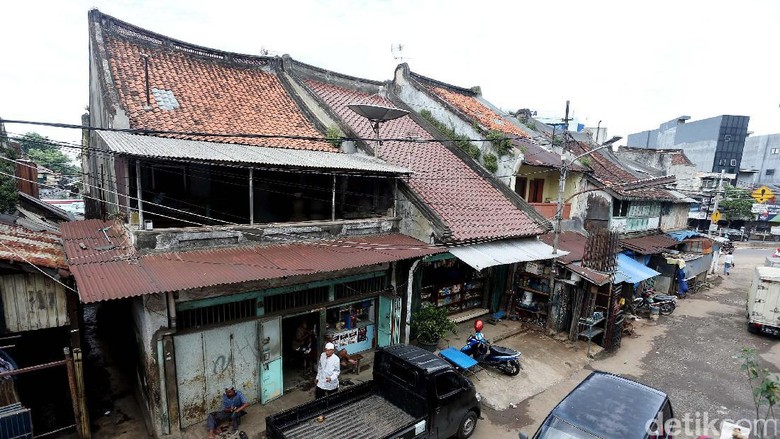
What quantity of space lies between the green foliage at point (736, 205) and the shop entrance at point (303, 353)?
167ft

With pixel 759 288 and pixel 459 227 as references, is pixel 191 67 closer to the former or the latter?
pixel 459 227

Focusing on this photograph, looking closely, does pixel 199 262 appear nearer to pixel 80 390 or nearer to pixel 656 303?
pixel 80 390

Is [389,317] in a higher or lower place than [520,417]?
higher

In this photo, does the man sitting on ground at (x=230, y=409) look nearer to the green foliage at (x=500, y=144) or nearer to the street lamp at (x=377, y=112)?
the street lamp at (x=377, y=112)

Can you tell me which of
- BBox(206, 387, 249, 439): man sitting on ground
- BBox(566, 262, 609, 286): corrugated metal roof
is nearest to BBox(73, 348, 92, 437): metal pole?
BBox(206, 387, 249, 439): man sitting on ground

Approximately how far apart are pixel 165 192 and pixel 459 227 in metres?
8.92

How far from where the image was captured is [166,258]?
24.9ft

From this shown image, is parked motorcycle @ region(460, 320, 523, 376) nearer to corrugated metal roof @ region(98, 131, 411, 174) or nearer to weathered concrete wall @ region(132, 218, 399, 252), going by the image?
weathered concrete wall @ region(132, 218, 399, 252)

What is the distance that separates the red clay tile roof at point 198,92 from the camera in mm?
10383

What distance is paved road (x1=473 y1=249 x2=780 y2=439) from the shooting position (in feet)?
30.7

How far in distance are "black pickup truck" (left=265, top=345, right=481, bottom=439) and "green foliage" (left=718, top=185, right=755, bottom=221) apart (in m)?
50.3

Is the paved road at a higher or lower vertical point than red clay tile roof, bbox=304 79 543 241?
lower

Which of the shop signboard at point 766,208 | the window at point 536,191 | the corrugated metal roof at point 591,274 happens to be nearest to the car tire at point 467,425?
the corrugated metal roof at point 591,274

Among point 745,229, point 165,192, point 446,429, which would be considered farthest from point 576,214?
point 745,229
